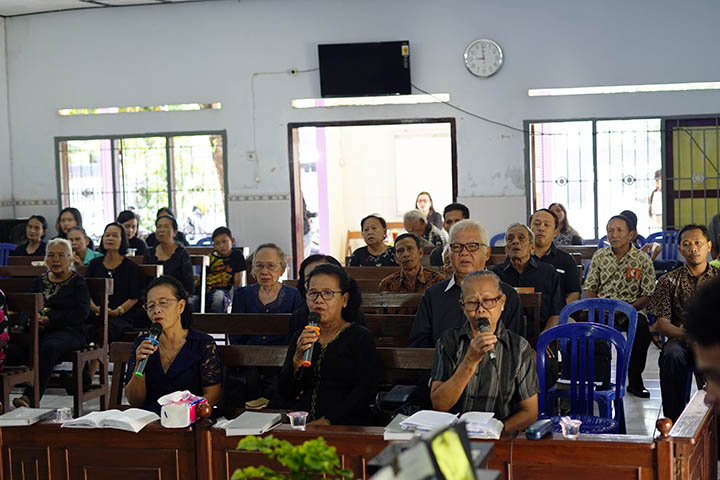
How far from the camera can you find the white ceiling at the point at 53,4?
956 cm

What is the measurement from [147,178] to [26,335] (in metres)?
5.02

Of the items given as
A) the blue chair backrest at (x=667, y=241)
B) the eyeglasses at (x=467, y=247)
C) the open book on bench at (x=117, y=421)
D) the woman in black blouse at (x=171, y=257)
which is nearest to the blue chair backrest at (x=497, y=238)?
the blue chair backrest at (x=667, y=241)

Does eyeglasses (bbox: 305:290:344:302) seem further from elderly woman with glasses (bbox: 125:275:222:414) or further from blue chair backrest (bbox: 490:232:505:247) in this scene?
blue chair backrest (bbox: 490:232:505:247)

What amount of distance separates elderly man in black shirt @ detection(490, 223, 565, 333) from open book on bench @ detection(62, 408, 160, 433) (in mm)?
2737

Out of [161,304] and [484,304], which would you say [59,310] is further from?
[484,304]

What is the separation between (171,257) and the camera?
23.8ft

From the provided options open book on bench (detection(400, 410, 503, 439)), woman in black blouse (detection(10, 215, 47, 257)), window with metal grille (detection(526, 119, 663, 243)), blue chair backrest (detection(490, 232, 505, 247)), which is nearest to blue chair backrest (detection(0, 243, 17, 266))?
woman in black blouse (detection(10, 215, 47, 257))

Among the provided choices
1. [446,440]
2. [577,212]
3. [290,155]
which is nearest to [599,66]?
[577,212]

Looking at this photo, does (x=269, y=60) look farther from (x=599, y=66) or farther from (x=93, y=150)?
(x=599, y=66)

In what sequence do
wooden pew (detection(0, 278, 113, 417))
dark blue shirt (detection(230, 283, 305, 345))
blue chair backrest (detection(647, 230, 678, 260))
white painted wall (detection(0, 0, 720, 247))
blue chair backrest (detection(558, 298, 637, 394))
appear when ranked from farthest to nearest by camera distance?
white painted wall (detection(0, 0, 720, 247)) → blue chair backrest (detection(647, 230, 678, 260)) → wooden pew (detection(0, 278, 113, 417)) → dark blue shirt (detection(230, 283, 305, 345)) → blue chair backrest (detection(558, 298, 637, 394))

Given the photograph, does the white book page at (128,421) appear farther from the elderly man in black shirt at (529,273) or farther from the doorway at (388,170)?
the doorway at (388,170)

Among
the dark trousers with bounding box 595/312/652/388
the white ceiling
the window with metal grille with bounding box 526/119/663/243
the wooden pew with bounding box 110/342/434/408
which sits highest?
the white ceiling

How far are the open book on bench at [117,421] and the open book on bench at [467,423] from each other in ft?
2.87

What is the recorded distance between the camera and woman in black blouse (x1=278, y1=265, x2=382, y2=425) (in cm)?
354
